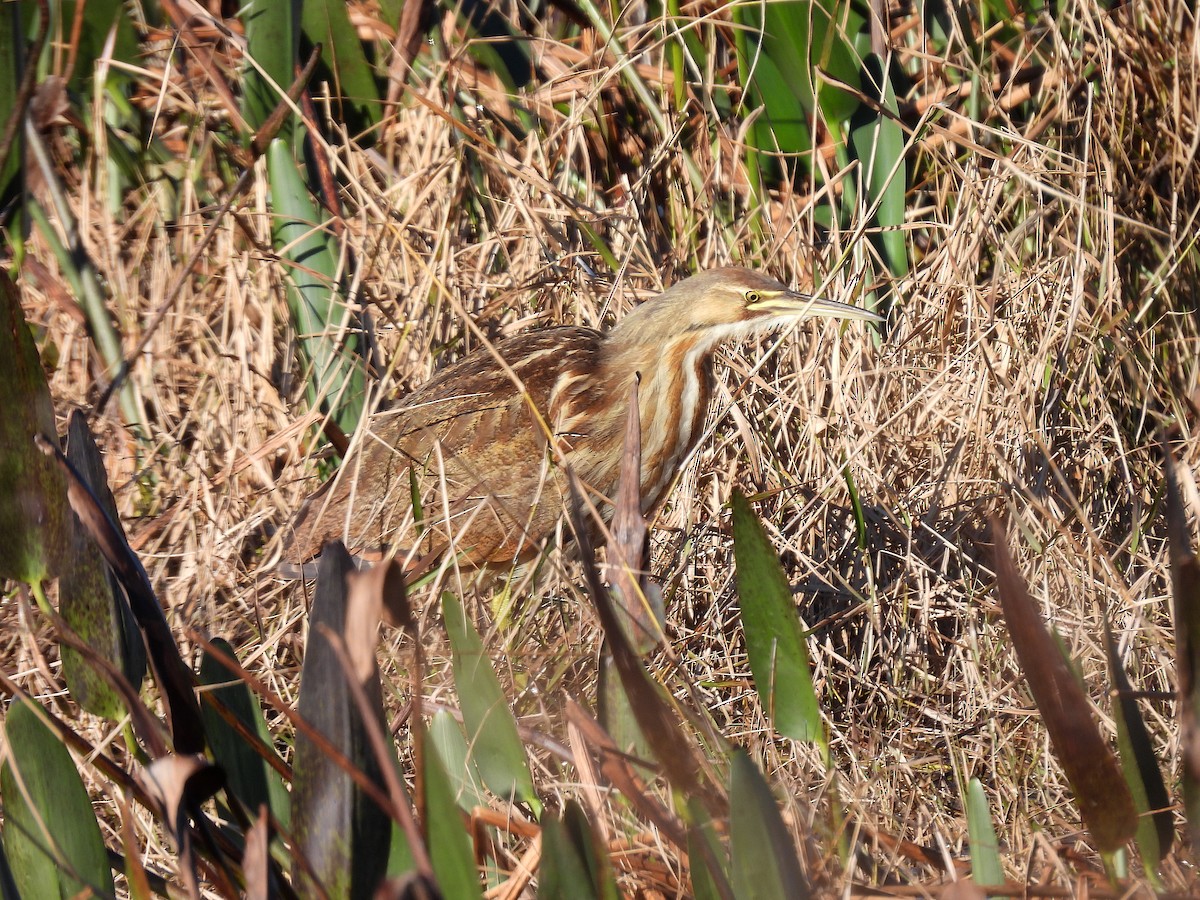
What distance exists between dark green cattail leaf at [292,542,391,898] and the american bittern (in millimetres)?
1590

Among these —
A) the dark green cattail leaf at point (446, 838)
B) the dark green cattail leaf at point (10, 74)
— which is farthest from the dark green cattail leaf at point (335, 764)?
the dark green cattail leaf at point (10, 74)

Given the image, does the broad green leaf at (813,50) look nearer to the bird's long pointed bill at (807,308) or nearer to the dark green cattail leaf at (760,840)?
the bird's long pointed bill at (807,308)

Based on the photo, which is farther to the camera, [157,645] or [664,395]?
[664,395]

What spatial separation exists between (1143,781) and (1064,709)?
0.19m

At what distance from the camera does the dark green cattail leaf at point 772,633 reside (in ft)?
3.81

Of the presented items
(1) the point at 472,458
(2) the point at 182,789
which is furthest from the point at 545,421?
(2) the point at 182,789

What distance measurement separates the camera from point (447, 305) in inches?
116

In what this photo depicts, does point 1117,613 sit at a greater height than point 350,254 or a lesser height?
lesser

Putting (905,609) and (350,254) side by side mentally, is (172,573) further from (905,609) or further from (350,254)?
(905,609)

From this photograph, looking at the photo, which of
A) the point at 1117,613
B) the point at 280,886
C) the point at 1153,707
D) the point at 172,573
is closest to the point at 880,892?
the point at 280,886

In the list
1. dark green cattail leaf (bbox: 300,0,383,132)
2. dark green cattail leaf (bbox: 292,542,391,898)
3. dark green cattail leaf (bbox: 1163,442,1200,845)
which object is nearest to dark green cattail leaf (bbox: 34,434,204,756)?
dark green cattail leaf (bbox: 292,542,391,898)

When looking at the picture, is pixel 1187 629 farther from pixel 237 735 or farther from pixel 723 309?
pixel 723 309

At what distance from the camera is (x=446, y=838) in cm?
87

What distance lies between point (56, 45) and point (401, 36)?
73cm
